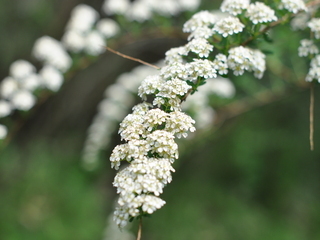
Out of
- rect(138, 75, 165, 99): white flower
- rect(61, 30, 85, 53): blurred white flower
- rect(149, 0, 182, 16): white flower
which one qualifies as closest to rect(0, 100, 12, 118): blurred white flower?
rect(61, 30, 85, 53): blurred white flower

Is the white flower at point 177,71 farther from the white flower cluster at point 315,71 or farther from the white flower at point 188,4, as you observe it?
the white flower at point 188,4

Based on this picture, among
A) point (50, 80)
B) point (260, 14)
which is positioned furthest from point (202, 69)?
point (50, 80)

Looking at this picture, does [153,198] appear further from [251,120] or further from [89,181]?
[251,120]

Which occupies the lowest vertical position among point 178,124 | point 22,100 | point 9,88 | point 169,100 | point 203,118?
point 178,124

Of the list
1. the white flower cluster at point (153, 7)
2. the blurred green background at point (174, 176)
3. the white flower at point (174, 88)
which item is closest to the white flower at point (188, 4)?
the white flower cluster at point (153, 7)

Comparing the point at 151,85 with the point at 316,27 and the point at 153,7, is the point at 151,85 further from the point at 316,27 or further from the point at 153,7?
the point at 153,7

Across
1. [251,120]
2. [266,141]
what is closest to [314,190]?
[266,141]
